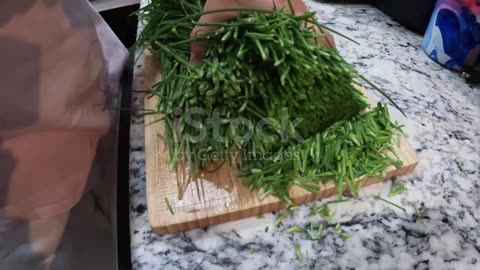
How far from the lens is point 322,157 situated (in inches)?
19.9

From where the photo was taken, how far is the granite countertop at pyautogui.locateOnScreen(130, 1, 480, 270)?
467 millimetres

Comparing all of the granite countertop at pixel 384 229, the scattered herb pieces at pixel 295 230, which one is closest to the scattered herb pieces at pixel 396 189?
the granite countertop at pixel 384 229

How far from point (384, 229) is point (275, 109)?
200 mm

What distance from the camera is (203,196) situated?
0.49m

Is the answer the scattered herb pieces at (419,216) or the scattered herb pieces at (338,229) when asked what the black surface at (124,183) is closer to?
the scattered herb pieces at (338,229)

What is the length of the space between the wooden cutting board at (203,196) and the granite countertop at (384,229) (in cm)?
2


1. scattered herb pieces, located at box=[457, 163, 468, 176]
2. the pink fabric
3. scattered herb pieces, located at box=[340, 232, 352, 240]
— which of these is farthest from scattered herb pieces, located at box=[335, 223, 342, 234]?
the pink fabric

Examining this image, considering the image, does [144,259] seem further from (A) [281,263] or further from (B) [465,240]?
(B) [465,240]

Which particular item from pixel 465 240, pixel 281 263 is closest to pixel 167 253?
pixel 281 263

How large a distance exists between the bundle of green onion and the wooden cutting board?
0.02 m

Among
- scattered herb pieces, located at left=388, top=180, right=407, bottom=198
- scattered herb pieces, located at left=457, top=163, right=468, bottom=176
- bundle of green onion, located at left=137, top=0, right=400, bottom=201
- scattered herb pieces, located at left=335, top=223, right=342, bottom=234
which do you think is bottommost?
scattered herb pieces, located at left=335, top=223, right=342, bottom=234

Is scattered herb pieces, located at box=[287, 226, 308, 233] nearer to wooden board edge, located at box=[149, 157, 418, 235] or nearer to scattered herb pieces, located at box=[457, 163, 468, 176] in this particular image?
wooden board edge, located at box=[149, 157, 418, 235]

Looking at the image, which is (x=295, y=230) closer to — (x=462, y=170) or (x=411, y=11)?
(x=462, y=170)

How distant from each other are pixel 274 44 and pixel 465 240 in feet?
1.09
